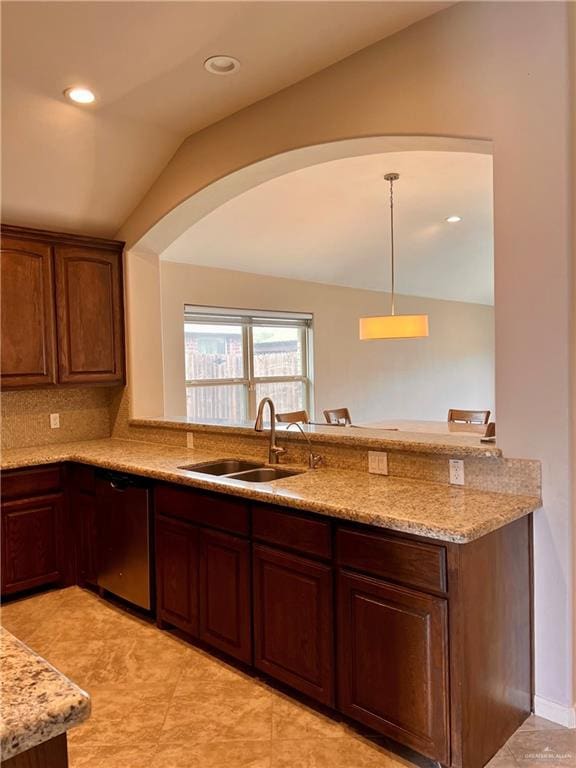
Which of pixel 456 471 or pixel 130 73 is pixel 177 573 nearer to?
pixel 456 471

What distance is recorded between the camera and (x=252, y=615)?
238cm

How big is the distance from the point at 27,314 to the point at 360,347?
4.42 m

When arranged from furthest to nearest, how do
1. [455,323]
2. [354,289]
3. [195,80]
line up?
[455,323] → [354,289] → [195,80]

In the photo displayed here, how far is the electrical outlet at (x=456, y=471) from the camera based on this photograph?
2.30m

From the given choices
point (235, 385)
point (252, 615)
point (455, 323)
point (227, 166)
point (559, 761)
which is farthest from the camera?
point (455, 323)

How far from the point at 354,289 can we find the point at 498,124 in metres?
4.80

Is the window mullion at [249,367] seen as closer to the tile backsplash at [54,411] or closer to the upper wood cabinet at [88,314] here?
the tile backsplash at [54,411]

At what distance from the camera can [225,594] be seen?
8.18 feet

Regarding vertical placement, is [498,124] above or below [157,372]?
above

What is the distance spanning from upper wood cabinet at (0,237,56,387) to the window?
1.67 m

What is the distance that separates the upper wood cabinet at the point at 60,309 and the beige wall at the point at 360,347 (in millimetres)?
1043

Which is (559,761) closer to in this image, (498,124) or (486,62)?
(498,124)

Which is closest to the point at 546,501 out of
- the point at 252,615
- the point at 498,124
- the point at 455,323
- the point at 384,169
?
the point at 252,615

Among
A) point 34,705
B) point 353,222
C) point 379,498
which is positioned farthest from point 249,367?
point 34,705
